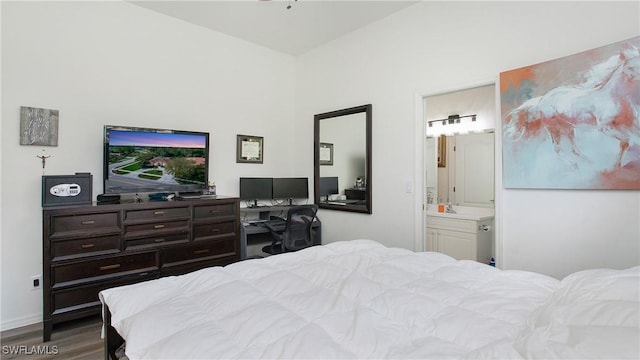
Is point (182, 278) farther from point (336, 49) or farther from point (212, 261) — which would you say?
point (336, 49)

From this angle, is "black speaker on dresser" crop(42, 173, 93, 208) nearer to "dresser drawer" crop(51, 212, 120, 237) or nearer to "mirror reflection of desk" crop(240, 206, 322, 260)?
"dresser drawer" crop(51, 212, 120, 237)

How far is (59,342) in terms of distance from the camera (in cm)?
236

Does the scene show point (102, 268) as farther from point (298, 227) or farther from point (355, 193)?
point (355, 193)

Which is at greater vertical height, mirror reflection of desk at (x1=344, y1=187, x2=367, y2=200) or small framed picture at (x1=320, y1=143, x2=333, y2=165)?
small framed picture at (x1=320, y1=143, x2=333, y2=165)

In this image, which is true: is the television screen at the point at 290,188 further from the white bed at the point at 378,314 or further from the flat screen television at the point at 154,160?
the white bed at the point at 378,314

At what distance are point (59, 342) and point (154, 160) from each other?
1630 mm

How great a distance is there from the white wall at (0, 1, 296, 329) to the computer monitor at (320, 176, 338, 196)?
91 cm

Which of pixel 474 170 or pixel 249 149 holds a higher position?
pixel 249 149

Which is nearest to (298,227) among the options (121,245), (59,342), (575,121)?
(121,245)

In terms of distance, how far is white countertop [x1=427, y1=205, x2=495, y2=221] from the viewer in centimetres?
343

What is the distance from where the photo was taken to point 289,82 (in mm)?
4582

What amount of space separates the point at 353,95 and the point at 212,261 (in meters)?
2.45

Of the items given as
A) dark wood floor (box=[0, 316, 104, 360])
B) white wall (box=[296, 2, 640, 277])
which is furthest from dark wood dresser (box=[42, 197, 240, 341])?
white wall (box=[296, 2, 640, 277])

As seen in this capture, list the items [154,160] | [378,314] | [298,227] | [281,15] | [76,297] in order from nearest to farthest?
[378,314], [76,297], [154,160], [281,15], [298,227]
